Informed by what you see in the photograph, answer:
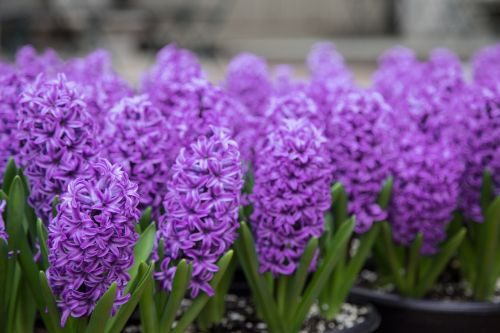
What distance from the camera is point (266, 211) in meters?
1.99

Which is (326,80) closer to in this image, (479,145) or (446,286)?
(479,145)

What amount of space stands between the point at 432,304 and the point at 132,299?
1.03 meters

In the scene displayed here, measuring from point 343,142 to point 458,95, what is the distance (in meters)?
0.69

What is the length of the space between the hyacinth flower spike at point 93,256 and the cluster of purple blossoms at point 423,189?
0.90m

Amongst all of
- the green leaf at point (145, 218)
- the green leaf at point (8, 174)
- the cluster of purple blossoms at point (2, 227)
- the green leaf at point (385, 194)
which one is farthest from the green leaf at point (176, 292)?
the green leaf at point (385, 194)

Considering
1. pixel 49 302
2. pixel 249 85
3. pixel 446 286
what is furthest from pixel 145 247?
pixel 249 85

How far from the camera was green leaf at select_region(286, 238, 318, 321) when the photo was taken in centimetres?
202

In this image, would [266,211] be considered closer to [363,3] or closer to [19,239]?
[19,239]

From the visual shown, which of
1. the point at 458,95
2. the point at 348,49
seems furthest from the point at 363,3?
the point at 458,95

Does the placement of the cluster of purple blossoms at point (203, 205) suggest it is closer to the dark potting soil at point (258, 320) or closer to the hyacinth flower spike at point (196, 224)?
the hyacinth flower spike at point (196, 224)

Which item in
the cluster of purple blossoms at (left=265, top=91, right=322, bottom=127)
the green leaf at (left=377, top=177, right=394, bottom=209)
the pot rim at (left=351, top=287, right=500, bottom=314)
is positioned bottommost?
the pot rim at (left=351, top=287, right=500, bottom=314)

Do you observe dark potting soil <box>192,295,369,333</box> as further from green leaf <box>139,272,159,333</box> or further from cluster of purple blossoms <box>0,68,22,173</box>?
cluster of purple blossoms <box>0,68,22,173</box>

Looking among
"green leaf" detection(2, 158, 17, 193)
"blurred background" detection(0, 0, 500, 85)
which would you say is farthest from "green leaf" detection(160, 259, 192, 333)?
"blurred background" detection(0, 0, 500, 85)

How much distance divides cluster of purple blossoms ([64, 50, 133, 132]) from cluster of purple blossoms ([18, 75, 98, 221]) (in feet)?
0.42
